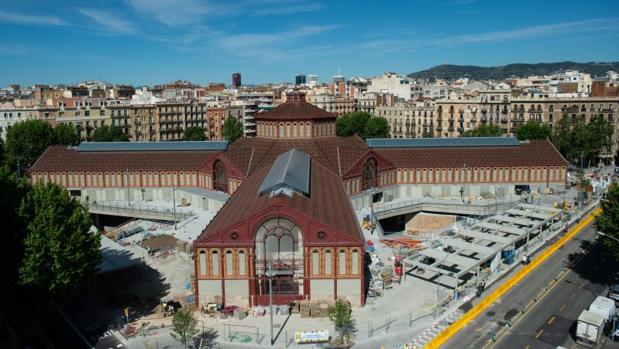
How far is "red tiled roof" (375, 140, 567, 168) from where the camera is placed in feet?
291

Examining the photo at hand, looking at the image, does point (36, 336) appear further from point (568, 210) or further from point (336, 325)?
point (568, 210)

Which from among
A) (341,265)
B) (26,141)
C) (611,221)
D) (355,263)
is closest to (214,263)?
(341,265)

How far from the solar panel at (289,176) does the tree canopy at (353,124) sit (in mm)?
68419

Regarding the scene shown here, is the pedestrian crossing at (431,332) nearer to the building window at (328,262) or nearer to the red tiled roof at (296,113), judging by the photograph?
the building window at (328,262)

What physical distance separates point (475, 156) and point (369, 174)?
19580 mm

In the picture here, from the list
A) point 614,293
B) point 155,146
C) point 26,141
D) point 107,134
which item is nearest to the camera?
point 614,293

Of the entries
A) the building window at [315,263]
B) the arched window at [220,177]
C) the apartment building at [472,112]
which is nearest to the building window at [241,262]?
the building window at [315,263]

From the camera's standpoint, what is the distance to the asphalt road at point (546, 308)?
Answer: 42.9 meters

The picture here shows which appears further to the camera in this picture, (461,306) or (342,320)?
(461,306)

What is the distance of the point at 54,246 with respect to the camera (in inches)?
1688

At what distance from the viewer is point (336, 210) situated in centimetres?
5678

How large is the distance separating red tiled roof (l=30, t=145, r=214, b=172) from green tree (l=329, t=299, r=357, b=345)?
5106 centimetres

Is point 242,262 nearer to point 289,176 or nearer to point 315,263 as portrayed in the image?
point 315,263

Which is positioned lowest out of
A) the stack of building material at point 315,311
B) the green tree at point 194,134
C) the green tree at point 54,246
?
the stack of building material at point 315,311
